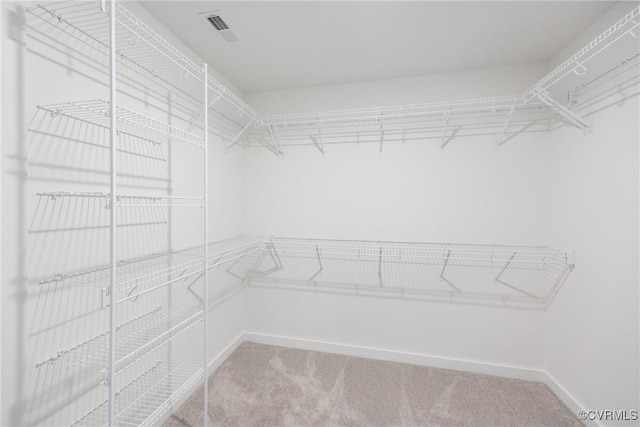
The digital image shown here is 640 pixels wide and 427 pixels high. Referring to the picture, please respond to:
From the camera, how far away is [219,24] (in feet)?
5.35

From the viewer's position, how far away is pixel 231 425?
64.9 inches

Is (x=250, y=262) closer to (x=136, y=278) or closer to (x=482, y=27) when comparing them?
(x=136, y=278)

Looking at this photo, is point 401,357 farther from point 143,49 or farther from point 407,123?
point 143,49

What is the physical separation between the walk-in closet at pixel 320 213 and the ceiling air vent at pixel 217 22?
0.02m

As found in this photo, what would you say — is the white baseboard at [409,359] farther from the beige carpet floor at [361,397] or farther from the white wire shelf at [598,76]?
the white wire shelf at [598,76]

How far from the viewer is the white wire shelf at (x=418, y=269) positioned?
2.06 meters

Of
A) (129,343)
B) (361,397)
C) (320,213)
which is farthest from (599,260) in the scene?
(129,343)

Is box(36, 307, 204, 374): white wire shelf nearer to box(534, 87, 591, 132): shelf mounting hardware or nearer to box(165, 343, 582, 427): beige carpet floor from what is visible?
box(165, 343, 582, 427): beige carpet floor

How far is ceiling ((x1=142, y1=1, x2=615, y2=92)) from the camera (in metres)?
1.49

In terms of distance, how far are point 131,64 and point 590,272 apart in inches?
110

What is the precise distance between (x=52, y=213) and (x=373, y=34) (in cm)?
185

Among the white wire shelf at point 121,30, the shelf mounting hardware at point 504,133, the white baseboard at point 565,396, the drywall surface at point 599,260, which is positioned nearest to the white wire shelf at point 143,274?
the white wire shelf at point 121,30

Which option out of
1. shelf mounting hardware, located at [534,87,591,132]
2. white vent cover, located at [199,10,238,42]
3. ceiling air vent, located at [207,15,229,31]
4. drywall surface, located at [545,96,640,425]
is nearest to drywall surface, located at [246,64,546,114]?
shelf mounting hardware, located at [534,87,591,132]

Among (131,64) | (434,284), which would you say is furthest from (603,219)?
(131,64)
